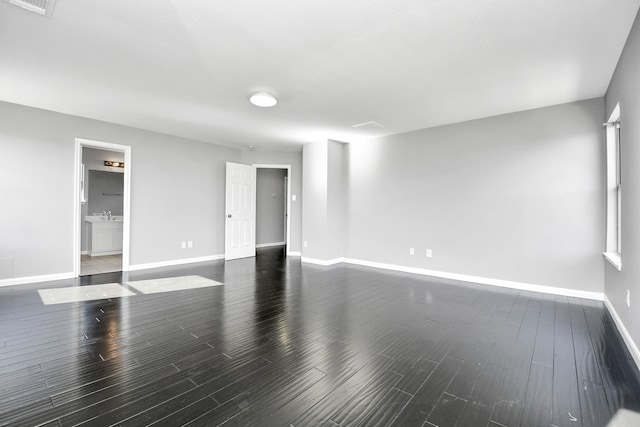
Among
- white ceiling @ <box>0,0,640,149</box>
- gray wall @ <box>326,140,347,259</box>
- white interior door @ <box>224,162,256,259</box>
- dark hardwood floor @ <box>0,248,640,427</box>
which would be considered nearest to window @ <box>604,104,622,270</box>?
white ceiling @ <box>0,0,640,149</box>

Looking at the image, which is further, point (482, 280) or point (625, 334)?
point (482, 280)

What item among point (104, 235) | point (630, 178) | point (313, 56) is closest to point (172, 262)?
point (104, 235)

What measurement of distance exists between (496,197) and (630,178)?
1917 mm

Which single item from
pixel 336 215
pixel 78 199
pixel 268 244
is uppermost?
pixel 78 199

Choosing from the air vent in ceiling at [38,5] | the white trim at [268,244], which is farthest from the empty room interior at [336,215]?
the white trim at [268,244]

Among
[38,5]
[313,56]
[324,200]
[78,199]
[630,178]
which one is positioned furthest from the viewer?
[324,200]

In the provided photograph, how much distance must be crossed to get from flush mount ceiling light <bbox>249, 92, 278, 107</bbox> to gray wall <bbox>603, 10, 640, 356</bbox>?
331 centimetres

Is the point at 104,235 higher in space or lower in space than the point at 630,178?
lower

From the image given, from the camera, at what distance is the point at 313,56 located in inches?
109

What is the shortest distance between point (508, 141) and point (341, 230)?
330cm

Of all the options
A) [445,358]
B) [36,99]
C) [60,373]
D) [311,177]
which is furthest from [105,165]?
[445,358]

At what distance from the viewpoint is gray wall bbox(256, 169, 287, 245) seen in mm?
8406

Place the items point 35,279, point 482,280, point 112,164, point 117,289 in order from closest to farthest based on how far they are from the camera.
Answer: point 117,289
point 35,279
point 482,280
point 112,164

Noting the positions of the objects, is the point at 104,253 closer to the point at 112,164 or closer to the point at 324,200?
the point at 112,164
